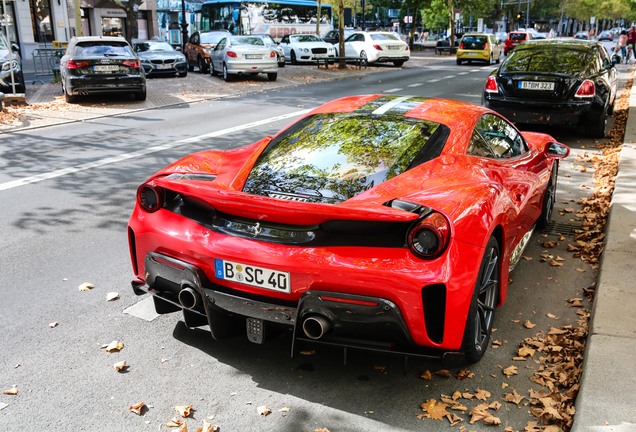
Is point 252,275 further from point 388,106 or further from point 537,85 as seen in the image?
point 537,85

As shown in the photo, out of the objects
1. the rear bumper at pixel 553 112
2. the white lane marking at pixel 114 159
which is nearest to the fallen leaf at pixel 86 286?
the white lane marking at pixel 114 159

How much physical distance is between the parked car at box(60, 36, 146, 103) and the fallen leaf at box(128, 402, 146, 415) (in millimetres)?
13914

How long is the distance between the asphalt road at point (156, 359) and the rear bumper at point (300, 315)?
0.33m

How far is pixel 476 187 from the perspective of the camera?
3.71 m

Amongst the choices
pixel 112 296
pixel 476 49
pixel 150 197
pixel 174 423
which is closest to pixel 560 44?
pixel 112 296

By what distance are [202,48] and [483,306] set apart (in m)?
24.6

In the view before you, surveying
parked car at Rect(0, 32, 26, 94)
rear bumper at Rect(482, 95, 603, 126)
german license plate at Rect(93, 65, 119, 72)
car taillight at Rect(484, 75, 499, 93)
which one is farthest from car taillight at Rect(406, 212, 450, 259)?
parked car at Rect(0, 32, 26, 94)

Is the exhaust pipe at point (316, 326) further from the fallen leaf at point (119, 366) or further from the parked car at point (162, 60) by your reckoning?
the parked car at point (162, 60)

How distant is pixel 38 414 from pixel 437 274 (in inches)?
83.2

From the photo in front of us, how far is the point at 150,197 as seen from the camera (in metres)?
3.89

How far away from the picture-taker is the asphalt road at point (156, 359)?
3.32 m

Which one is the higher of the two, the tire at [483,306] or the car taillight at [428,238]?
the car taillight at [428,238]

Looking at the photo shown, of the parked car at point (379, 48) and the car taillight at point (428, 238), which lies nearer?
the car taillight at point (428, 238)

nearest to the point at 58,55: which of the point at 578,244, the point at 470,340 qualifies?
the point at 578,244
